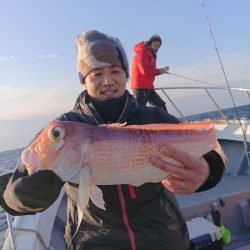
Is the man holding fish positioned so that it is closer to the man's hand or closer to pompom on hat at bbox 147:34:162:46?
the man's hand

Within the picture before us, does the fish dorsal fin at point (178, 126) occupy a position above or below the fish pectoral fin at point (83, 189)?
above

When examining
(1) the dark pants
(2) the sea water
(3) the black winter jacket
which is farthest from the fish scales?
(1) the dark pants

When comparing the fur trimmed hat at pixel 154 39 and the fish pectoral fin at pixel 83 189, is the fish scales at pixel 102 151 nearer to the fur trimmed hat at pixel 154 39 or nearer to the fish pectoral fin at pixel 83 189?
the fish pectoral fin at pixel 83 189

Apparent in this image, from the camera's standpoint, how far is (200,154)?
2.20 metres

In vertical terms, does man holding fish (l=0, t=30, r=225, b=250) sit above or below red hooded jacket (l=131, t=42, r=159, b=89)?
below

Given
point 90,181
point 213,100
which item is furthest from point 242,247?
point 213,100

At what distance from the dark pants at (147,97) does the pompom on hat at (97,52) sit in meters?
5.30

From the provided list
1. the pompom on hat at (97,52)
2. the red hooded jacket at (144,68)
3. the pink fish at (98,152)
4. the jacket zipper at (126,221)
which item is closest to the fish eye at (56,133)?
the pink fish at (98,152)

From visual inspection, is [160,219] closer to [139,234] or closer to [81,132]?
[139,234]

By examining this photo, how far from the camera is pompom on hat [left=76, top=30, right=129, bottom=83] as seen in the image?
2689mm

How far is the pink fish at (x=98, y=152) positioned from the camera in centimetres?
195

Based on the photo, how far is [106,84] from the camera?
8.63ft

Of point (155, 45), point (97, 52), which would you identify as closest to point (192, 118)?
point (155, 45)

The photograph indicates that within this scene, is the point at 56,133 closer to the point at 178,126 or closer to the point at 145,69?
the point at 178,126
